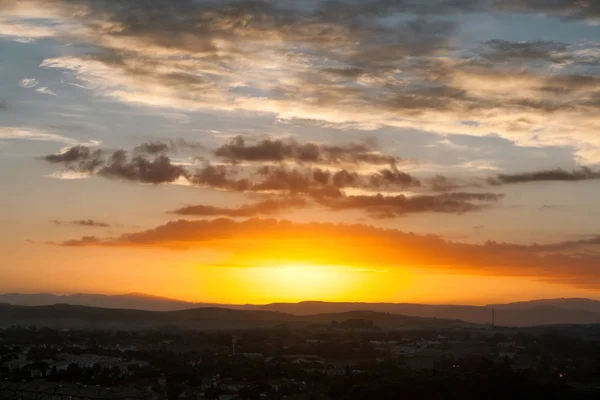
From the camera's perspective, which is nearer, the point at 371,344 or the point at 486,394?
the point at 486,394

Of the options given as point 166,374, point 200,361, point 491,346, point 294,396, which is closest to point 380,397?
point 294,396

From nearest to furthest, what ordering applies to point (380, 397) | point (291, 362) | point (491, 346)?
point (380, 397), point (291, 362), point (491, 346)

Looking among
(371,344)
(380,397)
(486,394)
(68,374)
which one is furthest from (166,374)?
(371,344)

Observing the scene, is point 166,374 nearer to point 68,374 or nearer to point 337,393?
point 68,374

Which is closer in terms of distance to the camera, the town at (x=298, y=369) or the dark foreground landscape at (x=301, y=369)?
the dark foreground landscape at (x=301, y=369)

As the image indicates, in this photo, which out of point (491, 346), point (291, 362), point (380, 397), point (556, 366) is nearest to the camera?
point (380, 397)

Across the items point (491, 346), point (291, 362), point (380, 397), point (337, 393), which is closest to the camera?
point (380, 397)

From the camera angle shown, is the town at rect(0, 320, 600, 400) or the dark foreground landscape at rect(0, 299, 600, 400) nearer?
the dark foreground landscape at rect(0, 299, 600, 400)

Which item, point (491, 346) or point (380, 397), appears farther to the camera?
point (491, 346)

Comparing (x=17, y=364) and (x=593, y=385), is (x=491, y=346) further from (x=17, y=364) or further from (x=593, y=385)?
(x=17, y=364)
